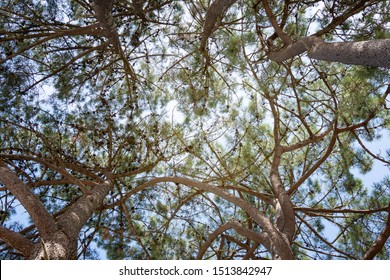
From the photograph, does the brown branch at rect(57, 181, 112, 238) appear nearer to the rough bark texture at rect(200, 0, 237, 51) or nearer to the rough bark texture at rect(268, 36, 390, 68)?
the rough bark texture at rect(200, 0, 237, 51)

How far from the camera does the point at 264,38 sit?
3904 millimetres

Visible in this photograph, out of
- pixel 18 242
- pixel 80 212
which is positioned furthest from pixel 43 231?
pixel 80 212

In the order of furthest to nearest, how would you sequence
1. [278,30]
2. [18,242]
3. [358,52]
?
[278,30], [18,242], [358,52]

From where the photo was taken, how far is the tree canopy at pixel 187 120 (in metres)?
3.46

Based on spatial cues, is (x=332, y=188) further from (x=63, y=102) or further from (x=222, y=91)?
(x=63, y=102)

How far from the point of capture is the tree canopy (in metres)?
3.46

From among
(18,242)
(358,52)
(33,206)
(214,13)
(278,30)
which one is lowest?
(18,242)

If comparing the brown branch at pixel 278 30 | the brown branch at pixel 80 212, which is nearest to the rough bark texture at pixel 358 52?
the brown branch at pixel 278 30

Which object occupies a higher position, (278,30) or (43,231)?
(278,30)

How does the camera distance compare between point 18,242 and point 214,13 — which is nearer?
point 18,242

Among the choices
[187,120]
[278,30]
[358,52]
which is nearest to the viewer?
[358,52]

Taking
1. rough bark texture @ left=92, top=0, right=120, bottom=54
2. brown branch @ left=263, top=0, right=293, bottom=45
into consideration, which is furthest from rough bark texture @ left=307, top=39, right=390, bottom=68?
rough bark texture @ left=92, top=0, right=120, bottom=54

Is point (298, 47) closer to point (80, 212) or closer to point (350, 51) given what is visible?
point (350, 51)

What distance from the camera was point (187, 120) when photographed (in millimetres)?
4320
